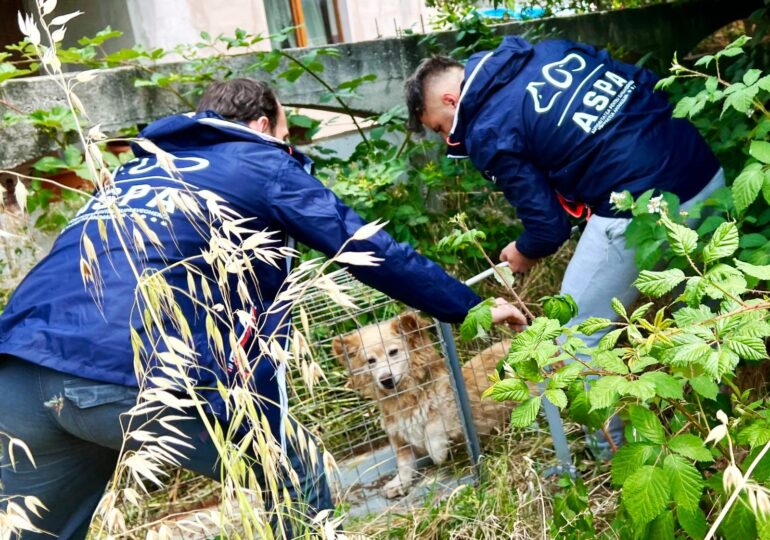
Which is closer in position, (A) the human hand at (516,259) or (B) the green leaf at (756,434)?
(B) the green leaf at (756,434)

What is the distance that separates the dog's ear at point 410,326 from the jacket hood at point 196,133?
140cm

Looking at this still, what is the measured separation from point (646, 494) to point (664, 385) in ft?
0.74

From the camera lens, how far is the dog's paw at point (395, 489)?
3843mm

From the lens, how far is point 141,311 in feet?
7.24

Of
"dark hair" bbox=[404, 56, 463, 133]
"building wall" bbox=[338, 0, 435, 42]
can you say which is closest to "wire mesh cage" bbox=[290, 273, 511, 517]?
"dark hair" bbox=[404, 56, 463, 133]

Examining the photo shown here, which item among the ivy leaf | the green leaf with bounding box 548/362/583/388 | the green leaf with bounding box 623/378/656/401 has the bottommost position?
the green leaf with bounding box 548/362/583/388

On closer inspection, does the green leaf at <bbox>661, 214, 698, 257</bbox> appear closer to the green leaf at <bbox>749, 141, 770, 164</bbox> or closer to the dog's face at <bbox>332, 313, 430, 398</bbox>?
the green leaf at <bbox>749, 141, 770, 164</bbox>

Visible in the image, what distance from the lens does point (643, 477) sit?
1.73 metres

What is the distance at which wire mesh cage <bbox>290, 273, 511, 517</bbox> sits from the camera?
152 inches

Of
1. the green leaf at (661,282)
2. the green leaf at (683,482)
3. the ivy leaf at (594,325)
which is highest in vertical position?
the green leaf at (661,282)

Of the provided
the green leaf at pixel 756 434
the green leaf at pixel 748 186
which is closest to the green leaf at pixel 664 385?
the green leaf at pixel 756 434

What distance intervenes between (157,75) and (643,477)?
3.60 meters

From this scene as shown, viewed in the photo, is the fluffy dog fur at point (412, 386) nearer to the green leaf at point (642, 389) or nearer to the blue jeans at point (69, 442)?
the blue jeans at point (69, 442)

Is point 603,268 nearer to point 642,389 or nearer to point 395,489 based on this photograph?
point 395,489
